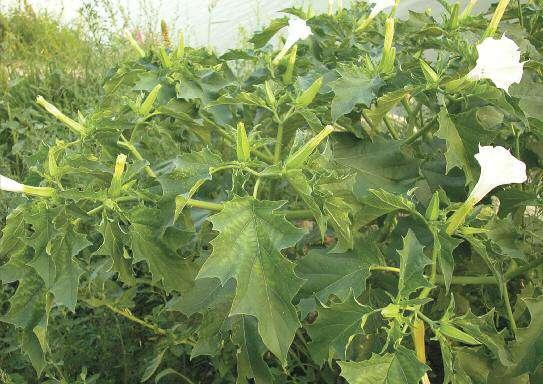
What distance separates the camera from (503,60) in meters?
1.12

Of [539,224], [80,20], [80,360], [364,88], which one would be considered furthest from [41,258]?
[80,20]

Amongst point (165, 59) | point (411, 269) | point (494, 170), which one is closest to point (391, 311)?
point (411, 269)

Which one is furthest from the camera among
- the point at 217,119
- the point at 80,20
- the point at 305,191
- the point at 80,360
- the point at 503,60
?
the point at 80,20

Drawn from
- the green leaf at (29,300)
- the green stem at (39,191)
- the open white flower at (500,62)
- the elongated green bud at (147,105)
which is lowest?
the green leaf at (29,300)

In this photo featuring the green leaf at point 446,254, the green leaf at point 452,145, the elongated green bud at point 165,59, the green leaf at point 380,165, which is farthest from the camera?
the elongated green bud at point 165,59

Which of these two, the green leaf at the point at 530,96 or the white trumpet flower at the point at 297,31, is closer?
the green leaf at the point at 530,96

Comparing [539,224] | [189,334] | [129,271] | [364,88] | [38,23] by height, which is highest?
[364,88]

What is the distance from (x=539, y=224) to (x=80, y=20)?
14.0 feet

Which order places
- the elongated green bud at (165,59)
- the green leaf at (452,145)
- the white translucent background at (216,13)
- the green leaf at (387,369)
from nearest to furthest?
1. the green leaf at (387,369)
2. the green leaf at (452,145)
3. the elongated green bud at (165,59)
4. the white translucent background at (216,13)

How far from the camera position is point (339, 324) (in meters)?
1.04

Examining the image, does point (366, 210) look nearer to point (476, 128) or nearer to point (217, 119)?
point (476, 128)

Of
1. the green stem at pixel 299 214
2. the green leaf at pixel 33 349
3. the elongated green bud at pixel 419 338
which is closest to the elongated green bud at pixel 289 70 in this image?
the green stem at pixel 299 214

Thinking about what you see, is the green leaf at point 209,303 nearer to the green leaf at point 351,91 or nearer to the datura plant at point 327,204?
the datura plant at point 327,204

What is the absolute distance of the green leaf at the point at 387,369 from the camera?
0.95 m
